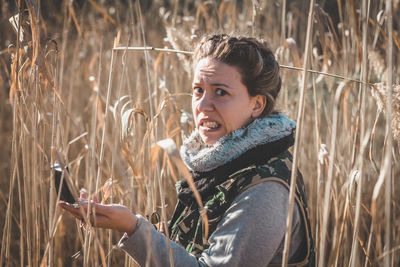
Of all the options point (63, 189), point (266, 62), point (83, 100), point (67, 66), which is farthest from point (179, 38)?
point (67, 66)

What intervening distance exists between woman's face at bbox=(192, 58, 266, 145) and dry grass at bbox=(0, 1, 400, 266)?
0.12 m

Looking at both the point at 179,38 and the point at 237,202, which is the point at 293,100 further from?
the point at 237,202

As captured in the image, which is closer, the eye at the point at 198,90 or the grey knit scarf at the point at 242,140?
the grey knit scarf at the point at 242,140

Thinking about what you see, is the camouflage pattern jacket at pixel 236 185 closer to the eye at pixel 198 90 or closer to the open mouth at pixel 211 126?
the open mouth at pixel 211 126

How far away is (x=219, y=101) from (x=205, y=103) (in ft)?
0.12

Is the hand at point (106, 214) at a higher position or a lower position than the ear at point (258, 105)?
lower

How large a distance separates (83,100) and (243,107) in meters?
1.95

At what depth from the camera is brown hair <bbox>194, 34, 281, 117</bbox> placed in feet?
3.23

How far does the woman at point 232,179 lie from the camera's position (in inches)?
31.3

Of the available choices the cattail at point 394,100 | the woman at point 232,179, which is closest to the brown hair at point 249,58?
the woman at point 232,179

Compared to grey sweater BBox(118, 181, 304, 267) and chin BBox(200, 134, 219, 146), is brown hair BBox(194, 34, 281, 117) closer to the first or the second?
chin BBox(200, 134, 219, 146)

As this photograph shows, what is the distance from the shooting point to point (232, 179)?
0.90 meters

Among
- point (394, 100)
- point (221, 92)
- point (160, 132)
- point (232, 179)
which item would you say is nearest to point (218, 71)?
point (221, 92)

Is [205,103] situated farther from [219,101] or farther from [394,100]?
[394,100]
